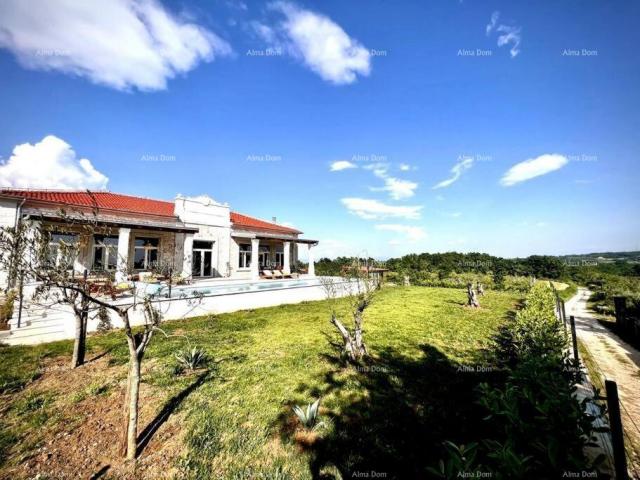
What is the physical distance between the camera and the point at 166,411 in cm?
470

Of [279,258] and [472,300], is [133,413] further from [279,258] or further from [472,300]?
[279,258]

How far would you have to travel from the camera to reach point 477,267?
36.0 m

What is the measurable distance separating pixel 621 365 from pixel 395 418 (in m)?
7.58

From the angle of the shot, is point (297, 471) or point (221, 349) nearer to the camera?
point (297, 471)

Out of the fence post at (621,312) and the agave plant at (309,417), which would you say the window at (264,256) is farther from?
the fence post at (621,312)

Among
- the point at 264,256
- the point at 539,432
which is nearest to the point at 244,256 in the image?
the point at 264,256

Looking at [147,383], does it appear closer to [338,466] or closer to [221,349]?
[221,349]

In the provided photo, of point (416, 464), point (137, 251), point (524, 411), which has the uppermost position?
point (137, 251)

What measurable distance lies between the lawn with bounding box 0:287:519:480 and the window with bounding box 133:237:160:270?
1067 cm

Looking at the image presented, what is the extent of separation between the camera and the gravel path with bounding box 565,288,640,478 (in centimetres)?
446

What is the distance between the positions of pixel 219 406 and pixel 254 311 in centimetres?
857

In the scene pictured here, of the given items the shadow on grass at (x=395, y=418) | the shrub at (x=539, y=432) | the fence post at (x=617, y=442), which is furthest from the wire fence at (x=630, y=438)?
the shadow on grass at (x=395, y=418)

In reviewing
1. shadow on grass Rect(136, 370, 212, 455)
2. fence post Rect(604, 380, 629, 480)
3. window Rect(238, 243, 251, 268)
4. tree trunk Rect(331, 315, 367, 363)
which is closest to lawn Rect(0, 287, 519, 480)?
shadow on grass Rect(136, 370, 212, 455)

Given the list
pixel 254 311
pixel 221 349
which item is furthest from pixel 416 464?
pixel 254 311
